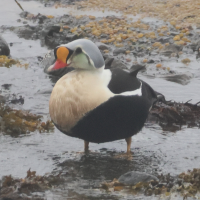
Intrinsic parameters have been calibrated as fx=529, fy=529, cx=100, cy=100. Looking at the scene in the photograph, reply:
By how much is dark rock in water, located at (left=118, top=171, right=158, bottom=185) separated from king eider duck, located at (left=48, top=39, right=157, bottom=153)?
52 centimetres

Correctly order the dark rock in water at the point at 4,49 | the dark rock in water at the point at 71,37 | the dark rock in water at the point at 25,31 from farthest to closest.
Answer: the dark rock in water at the point at 25,31
the dark rock in water at the point at 71,37
the dark rock in water at the point at 4,49

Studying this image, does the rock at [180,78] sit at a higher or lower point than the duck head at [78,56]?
lower

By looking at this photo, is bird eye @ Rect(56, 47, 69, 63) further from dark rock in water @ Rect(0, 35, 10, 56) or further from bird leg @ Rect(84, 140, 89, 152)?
dark rock in water @ Rect(0, 35, 10, 56)

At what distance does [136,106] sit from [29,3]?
37.6 feet

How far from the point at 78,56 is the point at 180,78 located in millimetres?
3540

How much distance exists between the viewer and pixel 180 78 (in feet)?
26.7

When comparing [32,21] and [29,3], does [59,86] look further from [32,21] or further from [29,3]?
[29,3]

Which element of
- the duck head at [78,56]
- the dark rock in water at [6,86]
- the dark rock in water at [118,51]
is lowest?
the dark rock in water at [6,86]

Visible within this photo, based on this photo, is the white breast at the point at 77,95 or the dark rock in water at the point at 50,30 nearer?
the white breast at the point at 77,95

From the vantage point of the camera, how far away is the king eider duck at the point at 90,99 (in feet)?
15.7

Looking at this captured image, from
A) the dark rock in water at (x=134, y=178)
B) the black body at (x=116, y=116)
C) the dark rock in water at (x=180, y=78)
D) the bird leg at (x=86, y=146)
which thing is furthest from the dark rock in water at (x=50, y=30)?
the dark rock in water at (x=134, y=178)

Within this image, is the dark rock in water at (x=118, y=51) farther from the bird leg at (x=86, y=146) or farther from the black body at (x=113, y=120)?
the black body at (x=113, y=120)

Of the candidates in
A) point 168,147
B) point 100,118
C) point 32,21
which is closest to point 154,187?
point 100,118

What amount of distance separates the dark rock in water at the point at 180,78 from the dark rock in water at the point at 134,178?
11.9ft
